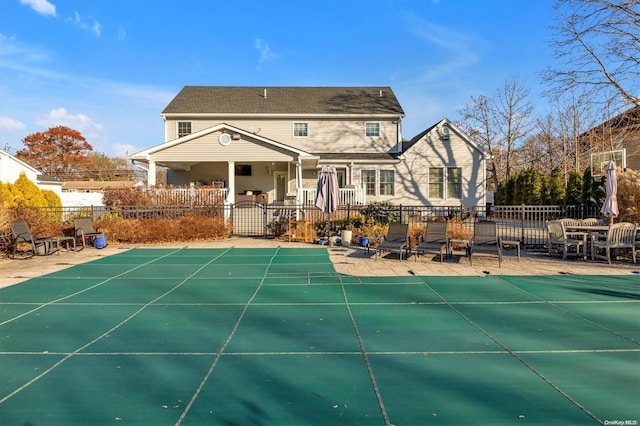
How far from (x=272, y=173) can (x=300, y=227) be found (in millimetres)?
11044

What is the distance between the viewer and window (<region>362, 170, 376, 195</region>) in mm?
25922

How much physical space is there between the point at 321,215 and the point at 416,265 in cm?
812

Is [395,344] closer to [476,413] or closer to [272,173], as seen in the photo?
[476,413]

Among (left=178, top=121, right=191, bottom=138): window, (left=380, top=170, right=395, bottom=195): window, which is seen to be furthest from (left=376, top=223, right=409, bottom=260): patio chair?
(left=178, top=121, right=191, bottom=138): window

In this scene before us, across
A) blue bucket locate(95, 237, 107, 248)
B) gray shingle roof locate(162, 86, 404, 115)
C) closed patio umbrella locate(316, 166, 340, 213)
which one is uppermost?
gray shingle roof locate(162, 86, 404, 115)

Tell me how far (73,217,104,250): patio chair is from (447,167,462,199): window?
20380 mm

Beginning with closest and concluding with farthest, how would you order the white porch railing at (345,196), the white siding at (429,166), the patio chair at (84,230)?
1. the patio chair at (84,230)
2. the white porch railing at (345,196)
3. the white siding at (429,166)

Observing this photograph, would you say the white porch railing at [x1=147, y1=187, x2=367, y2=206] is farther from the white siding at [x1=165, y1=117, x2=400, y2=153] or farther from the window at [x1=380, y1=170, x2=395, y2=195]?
the white siding at [x1=165, y1=117, x2=400, y2=153]

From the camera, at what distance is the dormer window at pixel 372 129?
28141 mm

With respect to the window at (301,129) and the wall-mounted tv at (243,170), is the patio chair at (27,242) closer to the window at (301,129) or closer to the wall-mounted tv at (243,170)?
the wall-mounted tv at (243,170)

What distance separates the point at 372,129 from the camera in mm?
28188

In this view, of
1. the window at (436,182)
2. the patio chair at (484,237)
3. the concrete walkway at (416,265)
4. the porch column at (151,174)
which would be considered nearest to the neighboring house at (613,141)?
the window at (436,182)

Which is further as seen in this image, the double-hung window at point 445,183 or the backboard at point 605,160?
the double-hung window at point 445,183

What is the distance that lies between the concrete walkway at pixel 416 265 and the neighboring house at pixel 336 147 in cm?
1198
